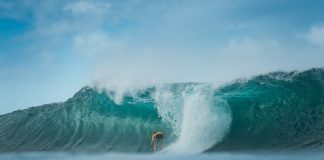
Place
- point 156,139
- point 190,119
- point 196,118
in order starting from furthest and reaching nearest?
point 156,139 → point 190,119 → point 196,118

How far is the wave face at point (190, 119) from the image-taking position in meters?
19.9

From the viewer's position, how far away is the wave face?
1989cm

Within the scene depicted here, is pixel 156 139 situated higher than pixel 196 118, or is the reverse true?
pixel 196 118

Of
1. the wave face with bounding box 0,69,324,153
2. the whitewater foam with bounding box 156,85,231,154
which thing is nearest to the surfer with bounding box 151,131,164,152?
the wave face with bounding box 0,69,324,153

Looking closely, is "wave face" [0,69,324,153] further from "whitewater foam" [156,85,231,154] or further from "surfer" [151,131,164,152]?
"surfer" [151,131,164,152]

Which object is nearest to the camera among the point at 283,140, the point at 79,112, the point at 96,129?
the point at 283,140

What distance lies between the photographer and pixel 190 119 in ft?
68.2

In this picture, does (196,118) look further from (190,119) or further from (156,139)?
(156,139)

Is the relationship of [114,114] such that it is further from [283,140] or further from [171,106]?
[283,140]

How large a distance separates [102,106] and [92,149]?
353 cm

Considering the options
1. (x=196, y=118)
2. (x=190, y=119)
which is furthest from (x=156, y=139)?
(x=196, y=118)

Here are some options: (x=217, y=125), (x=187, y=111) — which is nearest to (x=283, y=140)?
(x=217, y=125)

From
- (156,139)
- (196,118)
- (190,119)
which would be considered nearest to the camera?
(196,118)

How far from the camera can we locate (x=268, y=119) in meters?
20.8
